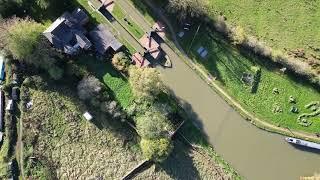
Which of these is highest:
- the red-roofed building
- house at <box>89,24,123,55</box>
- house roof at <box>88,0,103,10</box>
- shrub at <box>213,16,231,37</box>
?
house roof at <box>88,0,103,10</box>

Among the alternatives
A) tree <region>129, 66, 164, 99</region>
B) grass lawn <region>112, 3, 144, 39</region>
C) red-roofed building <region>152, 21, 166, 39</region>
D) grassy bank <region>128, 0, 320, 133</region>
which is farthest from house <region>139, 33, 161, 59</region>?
grassy bank <region>128, 0, 320, 133</region>

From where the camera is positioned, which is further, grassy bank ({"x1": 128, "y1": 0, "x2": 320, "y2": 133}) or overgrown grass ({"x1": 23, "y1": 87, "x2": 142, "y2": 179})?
grassy bank ({"x1": 128, "y1": 0, "x2": 320, "y2": 133})

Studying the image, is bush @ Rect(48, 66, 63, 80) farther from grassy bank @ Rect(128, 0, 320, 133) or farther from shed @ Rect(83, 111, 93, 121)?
grassy bank @ Rect(128, 0, 320, 133)

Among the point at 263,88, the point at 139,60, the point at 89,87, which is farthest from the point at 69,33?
the point at 263,88

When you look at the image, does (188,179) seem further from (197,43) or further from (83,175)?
(197,43)

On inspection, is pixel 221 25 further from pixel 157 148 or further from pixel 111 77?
pixel 157 148

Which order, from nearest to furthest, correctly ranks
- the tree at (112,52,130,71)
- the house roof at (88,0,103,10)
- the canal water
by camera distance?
the tree at (112,52,130,71) → the house roof at (88,0,103,10) → the canal water

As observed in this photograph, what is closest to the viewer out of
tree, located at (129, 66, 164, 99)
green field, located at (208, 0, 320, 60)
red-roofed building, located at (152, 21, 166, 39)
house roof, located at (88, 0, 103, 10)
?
tree, located at (129, 66, 164, 99)
